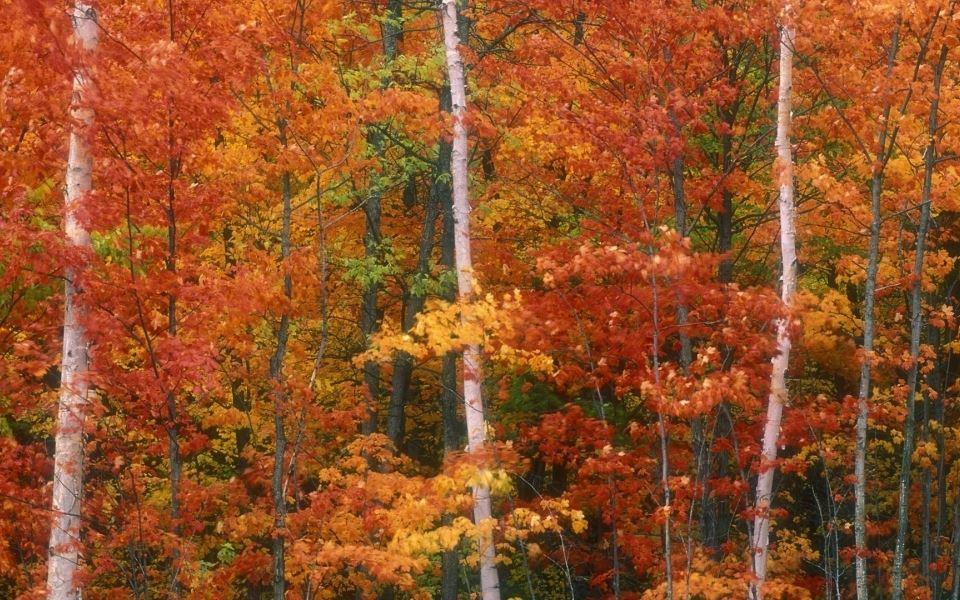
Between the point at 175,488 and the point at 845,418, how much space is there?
7202 millimetres

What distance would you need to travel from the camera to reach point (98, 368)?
29.2 feet

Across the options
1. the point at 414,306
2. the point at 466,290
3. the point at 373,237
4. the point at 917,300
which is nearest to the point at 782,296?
the point at 917,300

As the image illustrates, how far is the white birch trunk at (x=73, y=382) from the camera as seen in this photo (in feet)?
26.9

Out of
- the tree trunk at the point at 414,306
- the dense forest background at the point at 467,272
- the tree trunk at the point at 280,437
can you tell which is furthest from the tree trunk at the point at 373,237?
the tree trunk at the point at 280,437

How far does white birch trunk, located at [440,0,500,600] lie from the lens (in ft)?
33.6

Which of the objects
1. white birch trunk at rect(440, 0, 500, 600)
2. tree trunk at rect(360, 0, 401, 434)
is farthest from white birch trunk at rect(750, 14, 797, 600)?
tree trunk at rect(360, 0, 401, 434)

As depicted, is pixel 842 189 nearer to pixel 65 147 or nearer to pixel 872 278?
pixel 872 278

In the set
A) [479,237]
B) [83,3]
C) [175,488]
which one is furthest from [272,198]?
[83,3]

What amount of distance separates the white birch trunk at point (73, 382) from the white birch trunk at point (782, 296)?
6862 mm

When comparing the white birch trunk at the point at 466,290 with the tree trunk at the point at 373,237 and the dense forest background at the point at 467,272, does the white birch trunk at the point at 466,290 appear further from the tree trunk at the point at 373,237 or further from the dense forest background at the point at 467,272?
the tree trunk at the point at 373,237

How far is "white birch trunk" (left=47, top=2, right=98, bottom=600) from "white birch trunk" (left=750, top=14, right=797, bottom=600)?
686 cm

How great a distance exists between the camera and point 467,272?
406 inches

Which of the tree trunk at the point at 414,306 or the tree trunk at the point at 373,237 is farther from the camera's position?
the tree trunk at the point at 414,306

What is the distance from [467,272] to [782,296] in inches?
143
